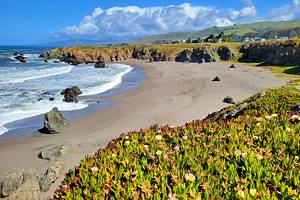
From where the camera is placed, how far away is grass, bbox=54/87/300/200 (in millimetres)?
3963

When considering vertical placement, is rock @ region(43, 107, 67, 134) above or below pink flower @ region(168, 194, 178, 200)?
below

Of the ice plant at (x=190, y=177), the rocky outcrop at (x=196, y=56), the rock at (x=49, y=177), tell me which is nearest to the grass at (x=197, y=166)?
the ice plant at (x=190, y=177)

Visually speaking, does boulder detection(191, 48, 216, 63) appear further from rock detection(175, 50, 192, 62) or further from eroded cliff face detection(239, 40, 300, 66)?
eroded cliff face detection(239, 40, 300, 66)

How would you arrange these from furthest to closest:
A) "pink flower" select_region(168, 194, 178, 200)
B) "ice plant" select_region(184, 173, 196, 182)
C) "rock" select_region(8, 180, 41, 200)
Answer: "rock" select_region(8, 180, 41, 200)
"ice plant" select_region(184, 173, 196, 182)
"pink flower" select_region(168, 194, 178, 200)

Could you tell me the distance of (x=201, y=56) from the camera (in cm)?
8031

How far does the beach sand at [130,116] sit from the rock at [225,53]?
39.0 m

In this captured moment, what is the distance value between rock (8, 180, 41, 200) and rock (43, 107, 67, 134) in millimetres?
9110

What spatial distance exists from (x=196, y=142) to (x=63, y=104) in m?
25.1

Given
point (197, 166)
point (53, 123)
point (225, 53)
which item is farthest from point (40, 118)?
point (225, 53)

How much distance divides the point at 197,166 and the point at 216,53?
79252 millimetres

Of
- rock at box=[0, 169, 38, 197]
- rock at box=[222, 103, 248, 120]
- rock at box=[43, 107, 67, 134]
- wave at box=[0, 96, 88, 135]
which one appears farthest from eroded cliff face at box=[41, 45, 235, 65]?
rock at box=[0, 169, 38, 197]

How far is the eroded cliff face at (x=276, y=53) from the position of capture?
186 feet

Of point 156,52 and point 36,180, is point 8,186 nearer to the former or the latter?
point 36,180

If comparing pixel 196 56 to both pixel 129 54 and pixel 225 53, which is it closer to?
pixel 225 53
